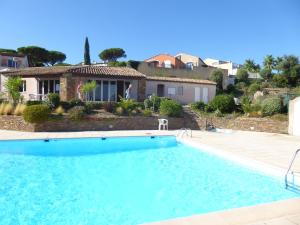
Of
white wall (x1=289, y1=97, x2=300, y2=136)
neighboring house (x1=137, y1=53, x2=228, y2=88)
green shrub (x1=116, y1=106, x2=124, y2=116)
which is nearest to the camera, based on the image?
white wall (x1=289, y1=97, x2=300, y2=136)

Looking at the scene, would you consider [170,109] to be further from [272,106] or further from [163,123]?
[272,106]

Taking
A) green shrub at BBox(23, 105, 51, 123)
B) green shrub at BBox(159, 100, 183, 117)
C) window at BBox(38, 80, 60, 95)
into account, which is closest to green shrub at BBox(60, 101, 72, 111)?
green shrub at BBox(23, 105, 51, 123)

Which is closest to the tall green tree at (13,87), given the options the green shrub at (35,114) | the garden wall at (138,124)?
the garden wall at (138,124)

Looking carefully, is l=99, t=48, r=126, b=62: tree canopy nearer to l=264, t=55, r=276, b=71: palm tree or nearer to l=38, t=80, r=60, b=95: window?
l=38, t=80, r=60, b=95: window

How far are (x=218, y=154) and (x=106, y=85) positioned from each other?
1558cm

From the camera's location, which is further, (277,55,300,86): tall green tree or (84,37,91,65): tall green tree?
(277,55,300,86): tall green tree

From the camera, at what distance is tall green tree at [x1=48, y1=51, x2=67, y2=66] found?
5048 cm

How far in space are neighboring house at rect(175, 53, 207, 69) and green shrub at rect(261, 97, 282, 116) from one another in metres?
26.5

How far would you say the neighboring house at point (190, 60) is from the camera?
1796 inches

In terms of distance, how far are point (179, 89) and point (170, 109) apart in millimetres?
8636

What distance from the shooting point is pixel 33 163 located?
1064 cm

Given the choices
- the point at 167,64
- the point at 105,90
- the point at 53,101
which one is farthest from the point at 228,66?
the point at 53,101

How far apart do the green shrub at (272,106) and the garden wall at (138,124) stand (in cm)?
93

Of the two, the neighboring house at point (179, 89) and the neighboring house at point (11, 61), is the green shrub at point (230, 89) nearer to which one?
the neighboring house at point (179, 89)
